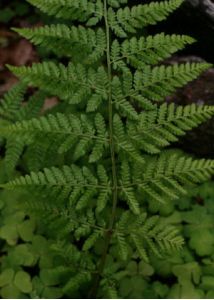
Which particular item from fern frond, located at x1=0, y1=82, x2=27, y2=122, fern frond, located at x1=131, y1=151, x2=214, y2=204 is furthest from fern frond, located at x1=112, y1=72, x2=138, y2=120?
fern frond, located at x1=0, y1=82, x2=27, y2=122

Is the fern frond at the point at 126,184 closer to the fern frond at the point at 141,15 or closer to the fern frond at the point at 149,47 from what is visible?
the fern frond at the point at 149,47

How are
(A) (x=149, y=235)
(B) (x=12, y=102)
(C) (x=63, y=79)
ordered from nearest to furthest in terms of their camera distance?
(C) (x=63, y=79) → (A) (x=149, y=235) → (B) (x=12, y=102)

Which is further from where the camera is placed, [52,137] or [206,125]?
[206,125]

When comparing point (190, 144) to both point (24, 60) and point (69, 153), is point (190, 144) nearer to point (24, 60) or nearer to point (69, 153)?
point (69, 153)

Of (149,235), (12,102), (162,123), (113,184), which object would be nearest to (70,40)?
(162,123)

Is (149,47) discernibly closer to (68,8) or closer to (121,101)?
(121,101)

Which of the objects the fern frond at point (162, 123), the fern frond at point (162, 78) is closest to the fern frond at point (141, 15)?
the fern frond at point (162, 78)

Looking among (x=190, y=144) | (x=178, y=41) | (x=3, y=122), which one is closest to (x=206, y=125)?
(x=190, y=144)
